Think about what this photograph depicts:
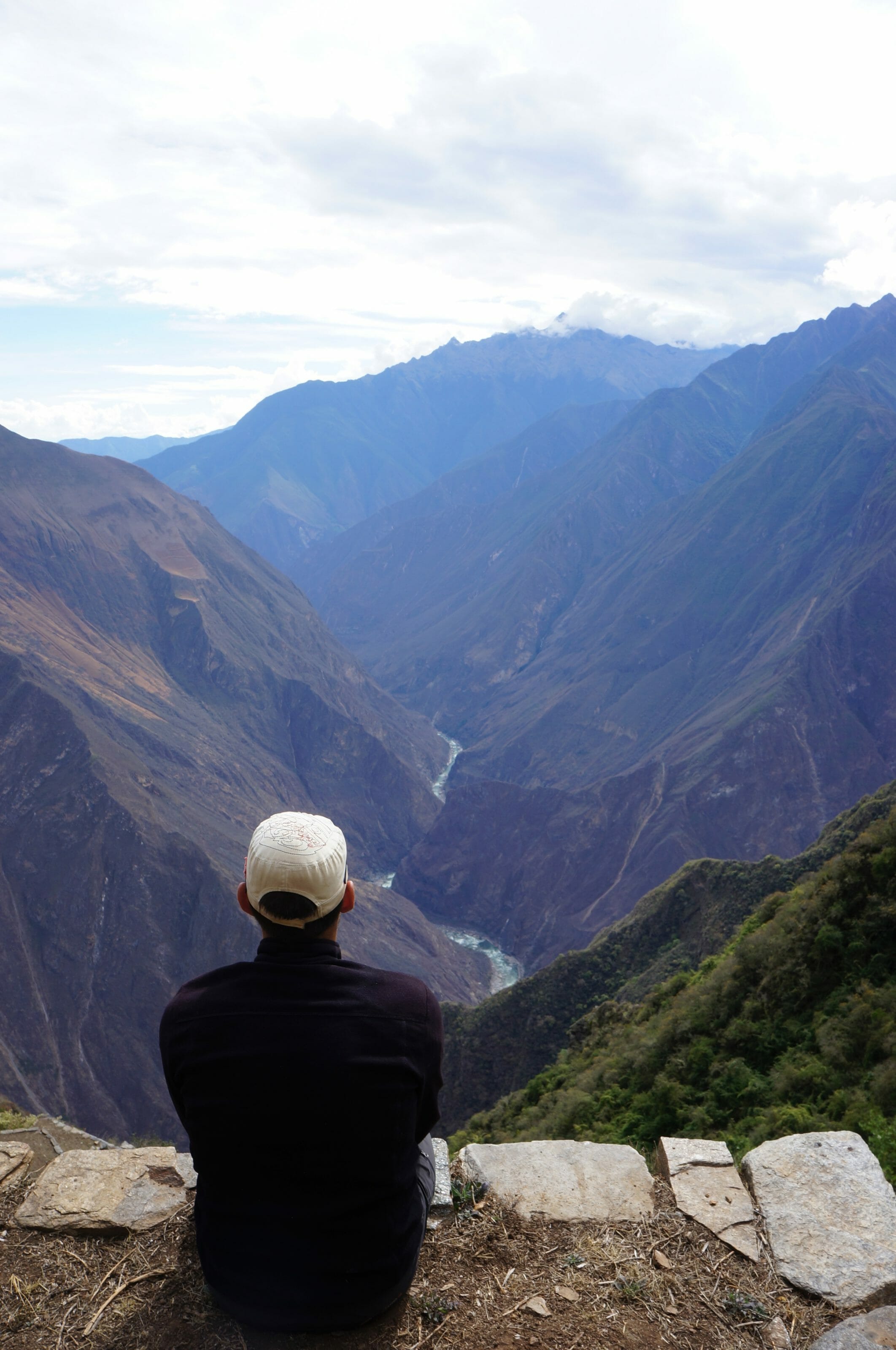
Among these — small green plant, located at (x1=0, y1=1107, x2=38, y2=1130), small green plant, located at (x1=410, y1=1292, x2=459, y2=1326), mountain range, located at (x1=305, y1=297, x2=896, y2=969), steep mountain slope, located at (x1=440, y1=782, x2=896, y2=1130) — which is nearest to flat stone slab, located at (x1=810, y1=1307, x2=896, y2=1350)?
small green plant, located at (x1=410, y1=1292, x2=459, y2=1326)

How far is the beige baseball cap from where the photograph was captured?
3516 millimetres

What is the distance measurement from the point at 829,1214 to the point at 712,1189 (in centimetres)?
66

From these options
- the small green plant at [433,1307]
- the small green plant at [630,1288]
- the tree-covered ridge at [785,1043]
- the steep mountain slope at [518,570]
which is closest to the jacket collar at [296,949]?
the small green plant at [433,1307]

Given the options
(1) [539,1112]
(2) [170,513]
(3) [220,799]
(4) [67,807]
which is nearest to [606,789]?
(3) [220,799]

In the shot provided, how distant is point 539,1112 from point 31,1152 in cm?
995

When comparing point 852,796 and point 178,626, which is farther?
point 178,626

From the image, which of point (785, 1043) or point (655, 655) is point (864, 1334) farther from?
point (655, 655)

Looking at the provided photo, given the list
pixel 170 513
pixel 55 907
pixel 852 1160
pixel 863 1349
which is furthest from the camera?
pixel 170 513

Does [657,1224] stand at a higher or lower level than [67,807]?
higher

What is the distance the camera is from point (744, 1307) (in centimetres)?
436

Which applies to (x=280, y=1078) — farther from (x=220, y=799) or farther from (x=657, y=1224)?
(x=220, y=799)

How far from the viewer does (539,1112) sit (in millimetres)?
14086

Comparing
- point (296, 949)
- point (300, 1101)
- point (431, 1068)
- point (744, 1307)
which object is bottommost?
point (744, 1307)

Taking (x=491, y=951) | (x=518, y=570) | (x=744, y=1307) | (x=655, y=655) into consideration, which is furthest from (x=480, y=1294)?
(x=518, y=570)
